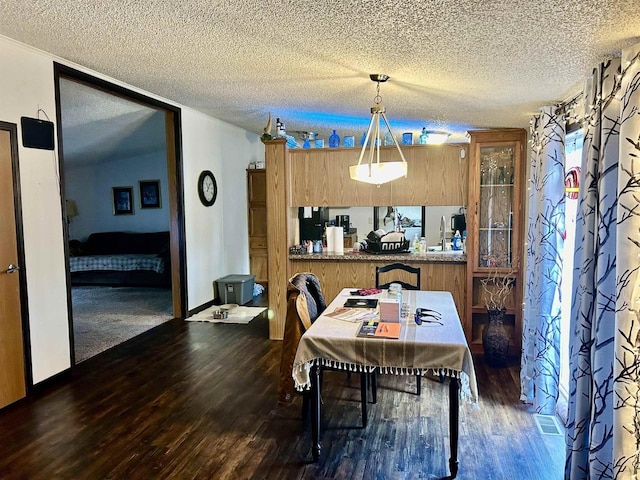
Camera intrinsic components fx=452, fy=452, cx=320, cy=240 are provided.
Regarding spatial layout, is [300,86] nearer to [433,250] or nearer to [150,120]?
[433,250]

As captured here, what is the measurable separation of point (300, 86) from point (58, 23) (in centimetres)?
171

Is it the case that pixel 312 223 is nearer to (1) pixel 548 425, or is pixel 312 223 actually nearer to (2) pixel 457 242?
(2) pixel 457 242

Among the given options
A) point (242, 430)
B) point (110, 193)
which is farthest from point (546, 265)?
point (110, 193)

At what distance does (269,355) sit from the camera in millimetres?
4148

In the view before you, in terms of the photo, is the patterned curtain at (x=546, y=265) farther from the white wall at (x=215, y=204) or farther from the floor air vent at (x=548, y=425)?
the white wall at (x=215, y=204)

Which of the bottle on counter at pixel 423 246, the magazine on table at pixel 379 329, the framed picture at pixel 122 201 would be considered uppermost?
the framed picture at pixel 122 201

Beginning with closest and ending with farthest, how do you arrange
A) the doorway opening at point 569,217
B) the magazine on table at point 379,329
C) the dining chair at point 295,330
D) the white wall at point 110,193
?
the magazine on table at point 379,329 → the dining chair at point 295,330 → the doorway opening at point 569,217 → the white wall at point 110,193

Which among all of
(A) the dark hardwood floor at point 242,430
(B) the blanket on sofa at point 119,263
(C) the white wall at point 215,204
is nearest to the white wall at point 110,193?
(B) the blanket on sofa at point 119,263

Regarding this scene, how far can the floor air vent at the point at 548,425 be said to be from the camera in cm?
278

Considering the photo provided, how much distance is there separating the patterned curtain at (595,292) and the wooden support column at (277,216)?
9.00 ft

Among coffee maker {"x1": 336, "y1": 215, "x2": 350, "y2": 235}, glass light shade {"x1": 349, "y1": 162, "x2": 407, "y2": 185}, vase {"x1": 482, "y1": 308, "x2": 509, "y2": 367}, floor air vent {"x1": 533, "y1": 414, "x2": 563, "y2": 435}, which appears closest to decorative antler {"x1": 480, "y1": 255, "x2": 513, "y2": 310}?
vase {"x1": 482, "y1": 308, "x2": 509, "y2": 367}

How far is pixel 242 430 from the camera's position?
2.80 metres

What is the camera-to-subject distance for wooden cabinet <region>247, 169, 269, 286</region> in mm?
6988

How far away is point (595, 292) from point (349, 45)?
5.96 feet
